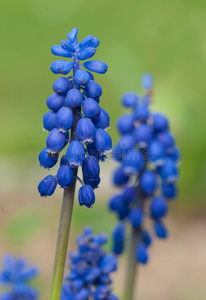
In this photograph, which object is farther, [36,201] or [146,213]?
[36,201]

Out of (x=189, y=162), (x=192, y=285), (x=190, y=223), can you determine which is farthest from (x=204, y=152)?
(x=192, y=285)

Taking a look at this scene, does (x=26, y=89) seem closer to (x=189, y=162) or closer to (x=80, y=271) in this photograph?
(x=189, y=162)

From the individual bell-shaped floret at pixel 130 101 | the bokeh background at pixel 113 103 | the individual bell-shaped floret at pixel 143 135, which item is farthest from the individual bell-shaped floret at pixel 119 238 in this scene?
the bokeh background at pixel 113 103

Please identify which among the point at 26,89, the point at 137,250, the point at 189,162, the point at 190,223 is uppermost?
the point at 26,89

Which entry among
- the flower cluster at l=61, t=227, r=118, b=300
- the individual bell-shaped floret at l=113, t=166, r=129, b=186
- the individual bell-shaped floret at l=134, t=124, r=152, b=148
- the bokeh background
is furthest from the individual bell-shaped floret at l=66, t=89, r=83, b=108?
the bokeh background

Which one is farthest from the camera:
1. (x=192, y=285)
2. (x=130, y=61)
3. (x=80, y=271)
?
(x=130, y=61)

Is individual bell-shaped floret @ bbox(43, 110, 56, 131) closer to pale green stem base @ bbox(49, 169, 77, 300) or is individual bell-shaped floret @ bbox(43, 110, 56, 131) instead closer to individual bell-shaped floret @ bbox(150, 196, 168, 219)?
pale green stem base @ bbox(49, 169, 77, 300)

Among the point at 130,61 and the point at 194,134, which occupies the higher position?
the point at 130,61
